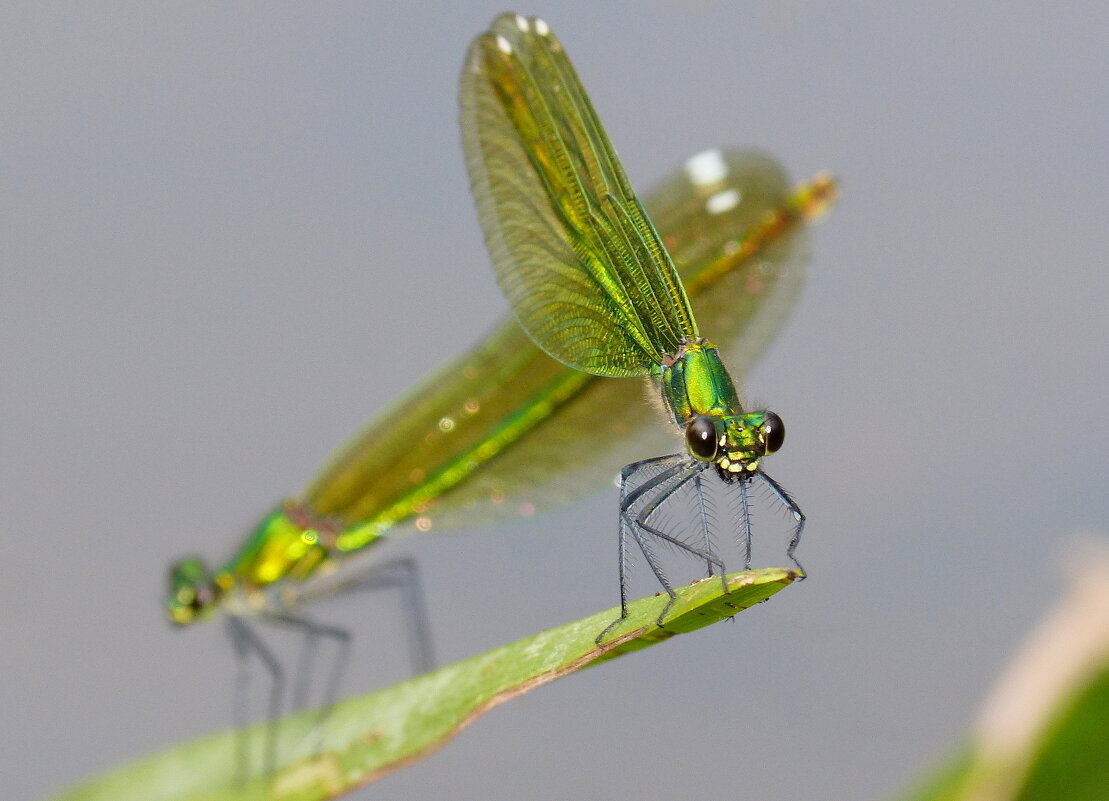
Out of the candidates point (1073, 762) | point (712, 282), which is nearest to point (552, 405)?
point (712, 282)

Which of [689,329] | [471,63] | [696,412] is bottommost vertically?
[696,412]

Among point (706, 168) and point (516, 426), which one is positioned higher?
point (706, 168)

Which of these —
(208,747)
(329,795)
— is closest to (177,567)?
(208,747)

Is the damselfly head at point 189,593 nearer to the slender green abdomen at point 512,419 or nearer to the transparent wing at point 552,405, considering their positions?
the slender green abdomen at point 512,419

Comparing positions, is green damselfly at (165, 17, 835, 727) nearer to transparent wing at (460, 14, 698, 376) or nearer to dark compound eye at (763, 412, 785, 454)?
transparent wing at (460, 14, 698, 376)

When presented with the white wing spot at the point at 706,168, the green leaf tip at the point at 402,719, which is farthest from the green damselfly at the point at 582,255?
the white wing spot at the point at 706,168

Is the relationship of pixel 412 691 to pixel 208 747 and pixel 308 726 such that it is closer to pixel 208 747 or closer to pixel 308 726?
pixel 308 726

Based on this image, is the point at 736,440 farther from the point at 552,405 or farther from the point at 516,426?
the point at 516,426
